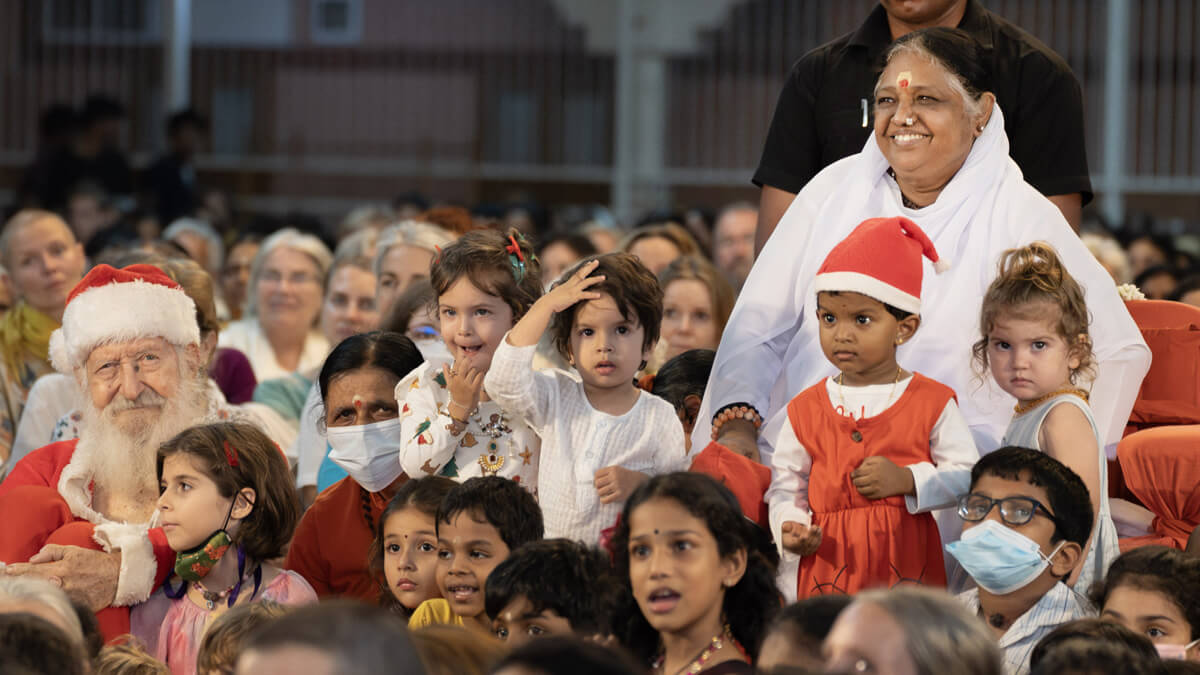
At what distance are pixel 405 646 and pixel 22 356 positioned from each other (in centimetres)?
428

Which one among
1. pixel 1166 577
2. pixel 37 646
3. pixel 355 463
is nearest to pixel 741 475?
pixel 1166 577

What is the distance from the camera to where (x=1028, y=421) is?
3992 millimetres

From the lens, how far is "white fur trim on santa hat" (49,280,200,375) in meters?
4.68

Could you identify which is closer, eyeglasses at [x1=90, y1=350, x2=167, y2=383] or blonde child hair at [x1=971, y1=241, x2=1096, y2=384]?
blonde child hair at [x1=971, y1=241, x2=1096, y2=384]

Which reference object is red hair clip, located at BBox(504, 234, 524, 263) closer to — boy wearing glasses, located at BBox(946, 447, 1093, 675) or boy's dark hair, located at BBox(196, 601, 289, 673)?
boy's dark hair, located at BBox(196, 601, 289, 673)

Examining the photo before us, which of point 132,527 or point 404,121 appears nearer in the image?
point 132,527

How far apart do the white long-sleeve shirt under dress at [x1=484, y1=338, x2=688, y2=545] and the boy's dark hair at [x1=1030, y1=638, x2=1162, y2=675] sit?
120cm

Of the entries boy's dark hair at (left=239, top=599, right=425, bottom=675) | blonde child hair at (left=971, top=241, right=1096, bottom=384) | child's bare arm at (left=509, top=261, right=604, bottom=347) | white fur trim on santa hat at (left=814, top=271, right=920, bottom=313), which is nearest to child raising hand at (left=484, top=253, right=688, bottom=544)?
child's bare arm at (left=509, top=261, right=604, bottom=347)

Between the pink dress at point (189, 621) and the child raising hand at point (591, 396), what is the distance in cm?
71

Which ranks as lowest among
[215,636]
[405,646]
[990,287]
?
[215,636]

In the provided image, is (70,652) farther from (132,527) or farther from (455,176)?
(455,176)

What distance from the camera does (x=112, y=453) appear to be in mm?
4527

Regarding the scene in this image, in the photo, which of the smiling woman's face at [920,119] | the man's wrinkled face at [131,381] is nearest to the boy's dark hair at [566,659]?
the smiling woman's face at [920,119]

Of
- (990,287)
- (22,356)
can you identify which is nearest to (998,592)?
(990,287)
